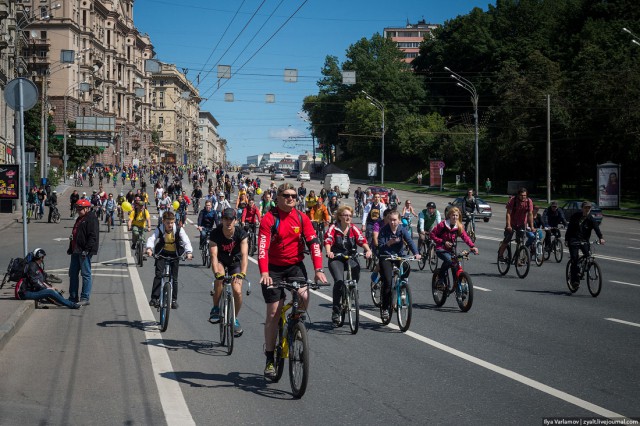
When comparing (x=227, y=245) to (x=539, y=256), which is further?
(x=539, y=256)

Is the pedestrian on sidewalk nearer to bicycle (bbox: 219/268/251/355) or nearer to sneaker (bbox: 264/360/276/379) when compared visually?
Result: bicycle (bbox: 219/268/251/355)

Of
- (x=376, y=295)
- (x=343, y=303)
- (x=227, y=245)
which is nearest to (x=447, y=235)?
(x=376, y=295)

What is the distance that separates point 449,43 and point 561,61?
17369 mm

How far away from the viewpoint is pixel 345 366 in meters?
8.52

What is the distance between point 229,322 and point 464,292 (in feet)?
15.9

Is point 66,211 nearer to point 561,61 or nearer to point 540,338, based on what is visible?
point 540,338

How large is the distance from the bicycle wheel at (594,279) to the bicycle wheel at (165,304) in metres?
8.02

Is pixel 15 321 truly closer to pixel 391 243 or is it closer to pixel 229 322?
pixel 229 322

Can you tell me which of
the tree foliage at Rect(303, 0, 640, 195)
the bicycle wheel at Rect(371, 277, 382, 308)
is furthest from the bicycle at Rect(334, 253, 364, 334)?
Answer: the tree foliage at Rect(303, 0, 640, 195)

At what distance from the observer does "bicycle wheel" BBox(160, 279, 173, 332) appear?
426 inches

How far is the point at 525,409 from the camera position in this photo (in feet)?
22.1

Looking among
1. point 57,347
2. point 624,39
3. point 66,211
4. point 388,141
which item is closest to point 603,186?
point 624,39

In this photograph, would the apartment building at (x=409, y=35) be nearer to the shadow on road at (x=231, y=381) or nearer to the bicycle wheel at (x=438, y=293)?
the bicycle wheel at (x=438, y=293)

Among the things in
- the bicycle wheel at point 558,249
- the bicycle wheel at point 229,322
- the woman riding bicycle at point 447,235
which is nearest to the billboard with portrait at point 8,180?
the bicycle wheel at point 558,249
